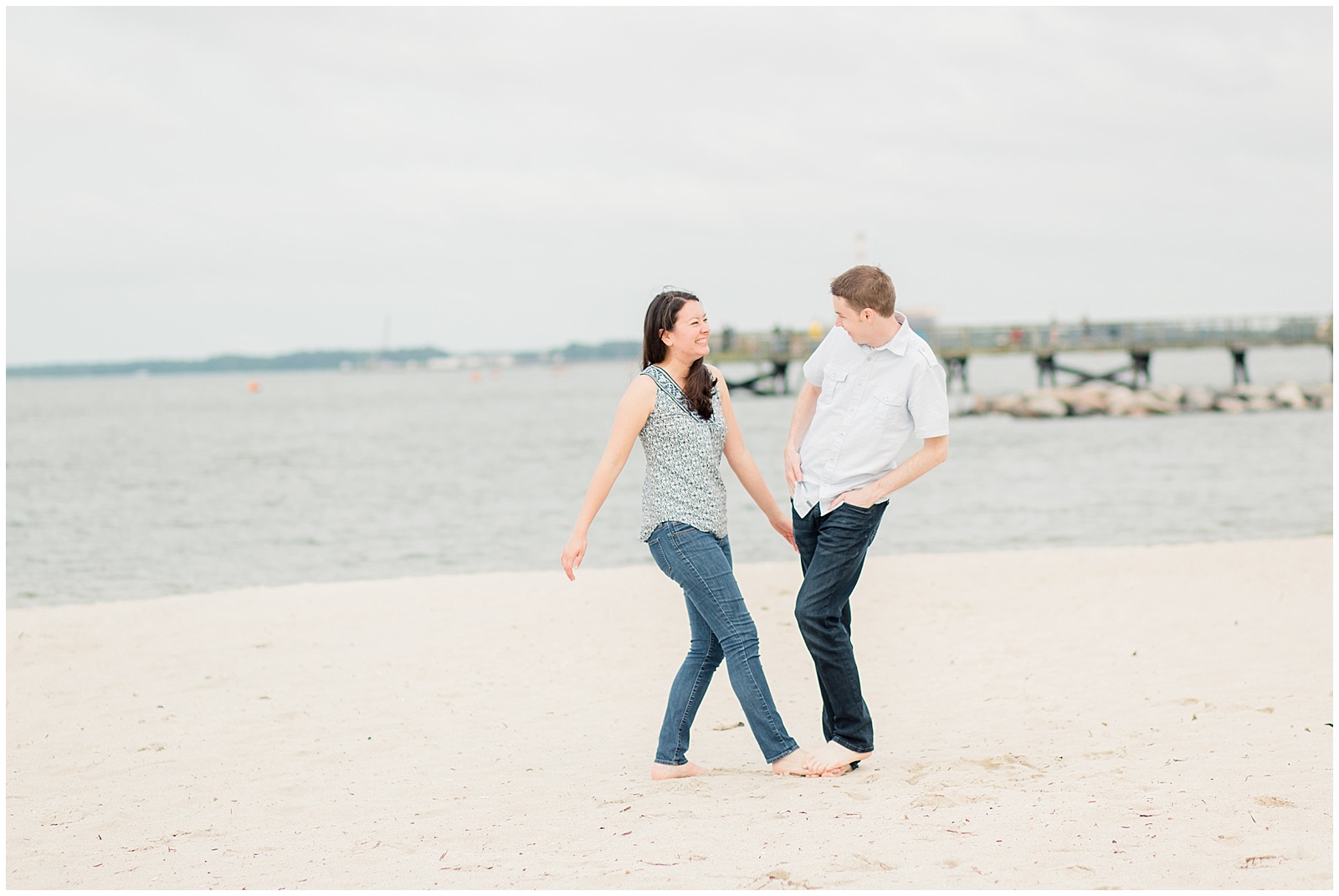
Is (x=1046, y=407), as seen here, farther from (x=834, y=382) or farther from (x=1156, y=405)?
(x=834, y=382)

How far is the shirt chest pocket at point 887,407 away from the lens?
4.17 meters

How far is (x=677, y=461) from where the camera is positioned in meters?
4.25

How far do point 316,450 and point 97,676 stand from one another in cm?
3343

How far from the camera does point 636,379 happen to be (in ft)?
13.8

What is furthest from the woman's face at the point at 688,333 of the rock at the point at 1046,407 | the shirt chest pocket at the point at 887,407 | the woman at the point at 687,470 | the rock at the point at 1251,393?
the rock at the point at 1251,393

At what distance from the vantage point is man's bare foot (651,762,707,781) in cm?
468

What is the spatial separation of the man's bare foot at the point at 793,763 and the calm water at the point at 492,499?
947cm

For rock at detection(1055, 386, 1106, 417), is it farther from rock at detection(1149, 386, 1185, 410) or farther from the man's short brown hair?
the man's short brown hair

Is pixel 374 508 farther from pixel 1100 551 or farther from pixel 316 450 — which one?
pixel 316 450

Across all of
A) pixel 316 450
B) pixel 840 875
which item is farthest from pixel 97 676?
pixel 316 450

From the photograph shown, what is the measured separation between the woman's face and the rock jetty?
41103 millimetres

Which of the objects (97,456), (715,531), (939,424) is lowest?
(97,456)

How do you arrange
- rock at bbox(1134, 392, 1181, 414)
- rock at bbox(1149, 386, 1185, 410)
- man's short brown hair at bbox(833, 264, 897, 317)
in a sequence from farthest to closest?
1. rock at bbox(1149, 386, 1185, 410)
2. rock at bbox(1134, 392, 1181, 414)
3. man's short brown hair at bbox(833, 264, 897, 317)

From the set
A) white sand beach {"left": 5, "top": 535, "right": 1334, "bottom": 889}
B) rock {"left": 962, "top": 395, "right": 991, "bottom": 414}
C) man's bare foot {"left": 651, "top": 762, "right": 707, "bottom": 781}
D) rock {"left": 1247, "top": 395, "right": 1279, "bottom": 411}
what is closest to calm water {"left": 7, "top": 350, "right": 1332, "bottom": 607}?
rock {"left": 1247, "top": 395, "right": 1279, "bottom": 411}
